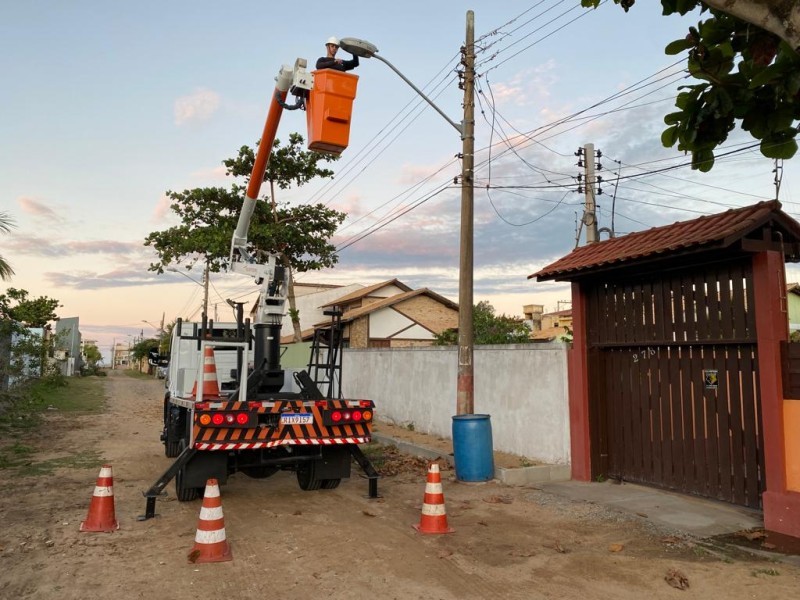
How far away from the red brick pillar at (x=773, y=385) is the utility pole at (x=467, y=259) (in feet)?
15.4

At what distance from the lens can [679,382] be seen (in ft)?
27.9

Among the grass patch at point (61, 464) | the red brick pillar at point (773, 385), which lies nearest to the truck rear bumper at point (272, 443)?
the grass patch at point (61, 464)

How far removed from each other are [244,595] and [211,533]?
101 cm

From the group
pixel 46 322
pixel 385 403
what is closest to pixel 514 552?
pixel 385 403

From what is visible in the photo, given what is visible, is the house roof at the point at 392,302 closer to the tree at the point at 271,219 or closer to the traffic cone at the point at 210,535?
the tree at the point at 271,219

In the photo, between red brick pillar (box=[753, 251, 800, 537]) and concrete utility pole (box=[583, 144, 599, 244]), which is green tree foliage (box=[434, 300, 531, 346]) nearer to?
concrete utility pole (box=[583, 144, 599, 244])

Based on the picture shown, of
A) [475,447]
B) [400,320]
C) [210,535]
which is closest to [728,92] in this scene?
[210,535]

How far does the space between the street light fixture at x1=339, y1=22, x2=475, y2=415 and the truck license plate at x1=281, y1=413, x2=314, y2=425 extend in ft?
11.3

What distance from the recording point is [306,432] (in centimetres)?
823

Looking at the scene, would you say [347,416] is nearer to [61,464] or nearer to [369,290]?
[61,464]

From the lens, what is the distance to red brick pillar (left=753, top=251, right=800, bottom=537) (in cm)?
675

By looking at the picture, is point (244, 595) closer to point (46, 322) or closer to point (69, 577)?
point (69, 577)

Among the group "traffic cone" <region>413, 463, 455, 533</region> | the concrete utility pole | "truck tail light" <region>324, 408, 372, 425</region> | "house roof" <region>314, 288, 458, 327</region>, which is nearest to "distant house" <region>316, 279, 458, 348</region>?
"house roof" <region>314, 288, 458, 327</region>

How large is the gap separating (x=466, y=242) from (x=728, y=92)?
6872 millimetres
